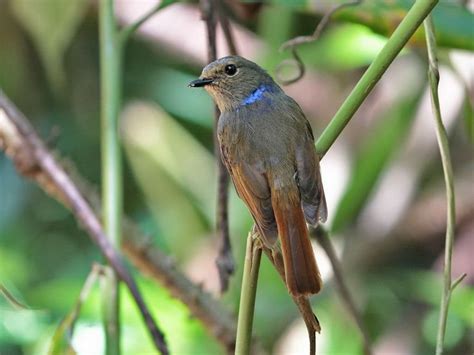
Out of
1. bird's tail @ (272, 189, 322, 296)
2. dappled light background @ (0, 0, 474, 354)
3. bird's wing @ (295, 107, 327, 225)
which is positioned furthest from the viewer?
dappled light background @ (0, 0, 474, 354)

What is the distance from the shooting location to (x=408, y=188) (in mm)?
3262

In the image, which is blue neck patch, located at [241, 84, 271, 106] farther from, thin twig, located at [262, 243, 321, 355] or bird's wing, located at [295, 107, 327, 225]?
thin twig, located at [262, 243, 321, 355]

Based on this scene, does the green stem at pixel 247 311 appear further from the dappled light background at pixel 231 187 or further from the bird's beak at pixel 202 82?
the dappled light background at pixel 231 187

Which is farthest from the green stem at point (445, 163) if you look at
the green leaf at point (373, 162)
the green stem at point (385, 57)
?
the green leaf at point (373, 162)

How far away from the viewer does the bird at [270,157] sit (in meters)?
1.45

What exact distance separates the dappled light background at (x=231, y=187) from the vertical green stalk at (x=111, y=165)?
2.47ft

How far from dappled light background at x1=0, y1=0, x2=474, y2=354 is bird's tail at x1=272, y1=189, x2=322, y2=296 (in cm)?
98

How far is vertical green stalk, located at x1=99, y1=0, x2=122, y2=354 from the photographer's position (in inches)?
59.1

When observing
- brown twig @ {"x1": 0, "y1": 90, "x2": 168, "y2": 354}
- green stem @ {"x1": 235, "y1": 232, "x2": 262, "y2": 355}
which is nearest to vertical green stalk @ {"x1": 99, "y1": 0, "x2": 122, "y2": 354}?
brown twig @ {"x1": 0, "y1": 90, "x2": 168, "y2": 354}

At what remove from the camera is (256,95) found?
1.90m

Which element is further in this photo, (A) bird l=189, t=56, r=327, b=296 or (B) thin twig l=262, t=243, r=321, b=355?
(A) bird l=189, t=56, r=327, b=296

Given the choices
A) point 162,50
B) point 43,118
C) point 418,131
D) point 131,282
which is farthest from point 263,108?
point 43,118

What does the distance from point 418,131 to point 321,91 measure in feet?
1.54

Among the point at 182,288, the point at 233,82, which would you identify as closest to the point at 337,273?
the point at 182,288
